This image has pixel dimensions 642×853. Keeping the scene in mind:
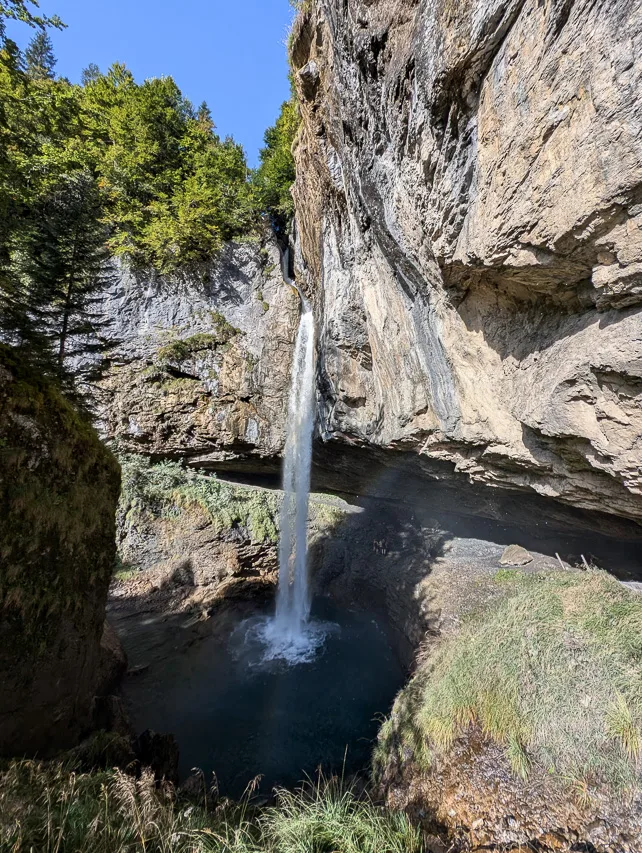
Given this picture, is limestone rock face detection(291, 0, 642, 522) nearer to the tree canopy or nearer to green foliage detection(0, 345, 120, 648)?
the tree canopy

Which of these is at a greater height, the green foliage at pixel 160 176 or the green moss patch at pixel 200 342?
the green foliage at pixel 160 176

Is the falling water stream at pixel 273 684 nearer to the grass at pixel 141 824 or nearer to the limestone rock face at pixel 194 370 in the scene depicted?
the limestone rock face at pixel 194 370

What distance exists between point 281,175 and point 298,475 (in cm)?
1543

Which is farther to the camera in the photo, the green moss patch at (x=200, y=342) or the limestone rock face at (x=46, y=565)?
the green moss patch at (x=200, y=342)

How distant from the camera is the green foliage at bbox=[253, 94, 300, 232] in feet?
56.6

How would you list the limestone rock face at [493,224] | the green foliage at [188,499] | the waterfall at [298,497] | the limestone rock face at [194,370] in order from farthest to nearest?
1. the limestone rock face at [194,370]
2. the green foliage at [188,499]
3. the waterfall at [298,497]
4. the limestone rock face at [493,224]

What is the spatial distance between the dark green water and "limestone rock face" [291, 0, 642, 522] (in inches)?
250

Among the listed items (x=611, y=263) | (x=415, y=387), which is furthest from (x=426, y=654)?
(x=611, y=263)

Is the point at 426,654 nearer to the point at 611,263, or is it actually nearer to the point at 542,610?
the point at 542,610

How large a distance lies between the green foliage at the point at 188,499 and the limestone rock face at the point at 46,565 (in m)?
6.61

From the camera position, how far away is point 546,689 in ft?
18.0

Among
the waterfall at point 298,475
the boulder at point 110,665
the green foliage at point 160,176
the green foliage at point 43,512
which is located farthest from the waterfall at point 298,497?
the green foliage at point 43,512

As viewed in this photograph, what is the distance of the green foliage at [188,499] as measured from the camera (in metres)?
12.6

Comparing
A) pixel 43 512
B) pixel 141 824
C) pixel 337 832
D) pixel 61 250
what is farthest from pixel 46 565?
pixel 61 250
